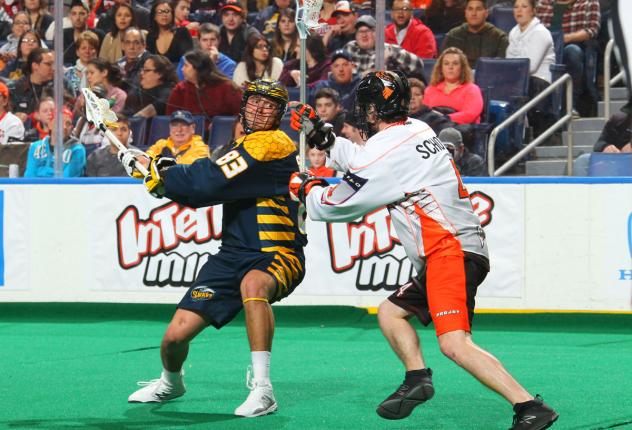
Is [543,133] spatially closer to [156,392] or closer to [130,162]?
[130,162]

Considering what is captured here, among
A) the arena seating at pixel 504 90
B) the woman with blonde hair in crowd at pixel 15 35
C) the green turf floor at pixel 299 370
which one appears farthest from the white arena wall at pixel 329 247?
the woman with blonde hair in crowd at pixel 15 35

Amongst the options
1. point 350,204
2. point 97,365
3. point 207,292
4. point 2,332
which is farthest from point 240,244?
point 2,332

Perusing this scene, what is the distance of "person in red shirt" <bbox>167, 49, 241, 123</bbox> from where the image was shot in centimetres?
1005

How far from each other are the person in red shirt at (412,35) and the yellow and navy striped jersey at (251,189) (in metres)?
4.38

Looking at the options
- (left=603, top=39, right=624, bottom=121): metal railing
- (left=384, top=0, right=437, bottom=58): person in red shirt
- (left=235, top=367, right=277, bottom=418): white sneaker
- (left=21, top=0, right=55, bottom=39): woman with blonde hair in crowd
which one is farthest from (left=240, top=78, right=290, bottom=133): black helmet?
(left=21, top=0, right=55, bottom=39): woman with blonde hair in crowd

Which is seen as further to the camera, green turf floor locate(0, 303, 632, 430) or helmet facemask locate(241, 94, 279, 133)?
helmet facemask locate(241, 94, 279, 133)

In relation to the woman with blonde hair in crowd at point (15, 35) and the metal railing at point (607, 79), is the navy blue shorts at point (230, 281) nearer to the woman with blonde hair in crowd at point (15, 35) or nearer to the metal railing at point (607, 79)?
the metal railing at point (607, 79)

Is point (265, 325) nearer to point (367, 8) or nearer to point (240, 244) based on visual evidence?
point (240, 244)

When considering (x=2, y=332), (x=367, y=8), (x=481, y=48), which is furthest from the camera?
(x=367, y=8)

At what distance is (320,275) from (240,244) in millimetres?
3305

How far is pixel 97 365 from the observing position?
7371mm

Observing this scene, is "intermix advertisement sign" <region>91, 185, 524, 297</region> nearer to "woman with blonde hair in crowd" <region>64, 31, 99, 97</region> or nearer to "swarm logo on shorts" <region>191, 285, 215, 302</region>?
"woman with blonde hair in crowd" <region>64, 31, 99, 97</region>

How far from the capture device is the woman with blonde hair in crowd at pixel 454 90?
30.7 ft

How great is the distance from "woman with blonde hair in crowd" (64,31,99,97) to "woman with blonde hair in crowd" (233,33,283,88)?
1290 millimetres
